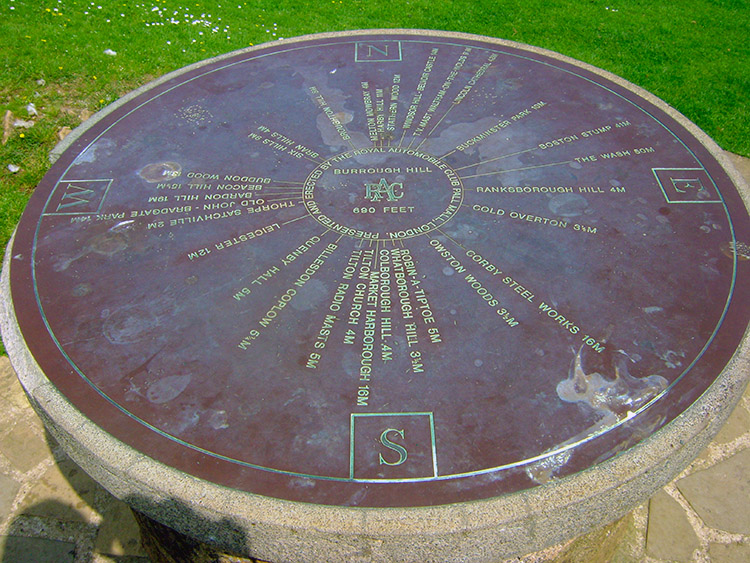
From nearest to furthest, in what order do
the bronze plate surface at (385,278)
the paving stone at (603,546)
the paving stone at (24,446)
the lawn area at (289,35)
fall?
the bronze plate surface at (385,278), the paving stone at (603,546), the paving stone at (24,446), the lawn area at (289,35)

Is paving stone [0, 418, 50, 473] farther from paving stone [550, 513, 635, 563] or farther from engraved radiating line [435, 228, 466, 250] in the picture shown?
paving stone [550, 513, 635, 563]

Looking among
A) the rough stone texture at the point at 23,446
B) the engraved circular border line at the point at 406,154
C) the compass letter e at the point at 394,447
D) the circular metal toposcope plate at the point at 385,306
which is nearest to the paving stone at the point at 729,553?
the circular metal toposcope plate at the point at 385,306

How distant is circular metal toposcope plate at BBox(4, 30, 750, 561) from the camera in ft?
8.28

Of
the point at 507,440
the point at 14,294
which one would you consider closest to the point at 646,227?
the point at 507,440

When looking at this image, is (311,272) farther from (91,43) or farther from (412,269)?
(91,43)

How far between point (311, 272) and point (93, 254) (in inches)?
44.6

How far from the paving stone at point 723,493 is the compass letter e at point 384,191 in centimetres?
232

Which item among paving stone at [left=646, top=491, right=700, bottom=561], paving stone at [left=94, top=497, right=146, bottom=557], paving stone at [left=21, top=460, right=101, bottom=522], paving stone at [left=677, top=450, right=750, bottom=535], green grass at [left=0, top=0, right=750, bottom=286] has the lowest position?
paving stone at [left=94, top=497, right=146, bottom=557]

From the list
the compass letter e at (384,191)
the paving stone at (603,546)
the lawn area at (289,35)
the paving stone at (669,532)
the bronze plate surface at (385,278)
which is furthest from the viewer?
the lawn area at (289,35)

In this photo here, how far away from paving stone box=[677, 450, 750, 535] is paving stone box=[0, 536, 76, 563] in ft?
11.3

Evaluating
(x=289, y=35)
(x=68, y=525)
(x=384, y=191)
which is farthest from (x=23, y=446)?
(x=289, y=35)

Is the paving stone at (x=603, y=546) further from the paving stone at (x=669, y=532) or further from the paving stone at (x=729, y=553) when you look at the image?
the paving stone at (x=729, y=553)

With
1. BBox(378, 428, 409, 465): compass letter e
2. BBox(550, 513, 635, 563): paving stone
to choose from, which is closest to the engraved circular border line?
BBox(378, 428, 409, 465): compass letter e

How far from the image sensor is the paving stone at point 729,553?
3.49 m
